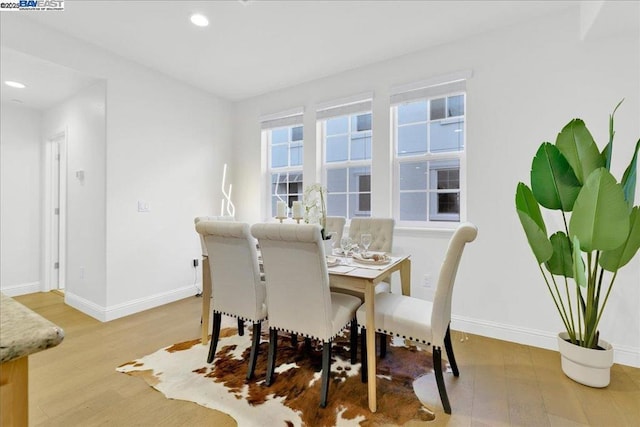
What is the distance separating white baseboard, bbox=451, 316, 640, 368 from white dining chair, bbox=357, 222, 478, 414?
99 centimetres

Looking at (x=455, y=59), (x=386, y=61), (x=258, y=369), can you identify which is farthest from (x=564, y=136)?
(x=258, y=369)

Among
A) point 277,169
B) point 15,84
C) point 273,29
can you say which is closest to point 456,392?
point 273,29

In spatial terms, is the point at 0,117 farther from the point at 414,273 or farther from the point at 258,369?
the point at 414,273

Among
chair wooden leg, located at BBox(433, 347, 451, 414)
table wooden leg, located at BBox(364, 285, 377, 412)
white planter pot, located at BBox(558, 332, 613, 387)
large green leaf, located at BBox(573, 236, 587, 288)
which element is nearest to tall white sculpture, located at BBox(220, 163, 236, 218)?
table wooden leg, located at BBox(364, 285, 377, 412)

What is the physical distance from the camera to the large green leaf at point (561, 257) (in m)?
2.02

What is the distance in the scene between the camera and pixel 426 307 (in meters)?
1.96

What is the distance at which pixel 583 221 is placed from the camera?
1.78 meters

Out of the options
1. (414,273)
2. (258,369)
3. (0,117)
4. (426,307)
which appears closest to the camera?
(426,307)

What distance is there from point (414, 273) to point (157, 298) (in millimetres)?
2923

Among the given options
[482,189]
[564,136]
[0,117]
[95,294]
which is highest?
[0,117]

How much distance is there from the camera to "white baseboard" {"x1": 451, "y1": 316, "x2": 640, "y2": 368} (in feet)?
7.29

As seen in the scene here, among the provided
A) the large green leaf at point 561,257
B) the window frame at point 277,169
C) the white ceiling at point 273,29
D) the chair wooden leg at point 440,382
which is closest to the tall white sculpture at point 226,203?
the window frame at point 277,169

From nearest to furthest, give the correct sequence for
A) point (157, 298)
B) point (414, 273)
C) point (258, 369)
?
1. point (258, 369)
2. point (414, 273)
3. point (157, 298)

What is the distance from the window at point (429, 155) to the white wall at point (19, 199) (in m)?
4.73
